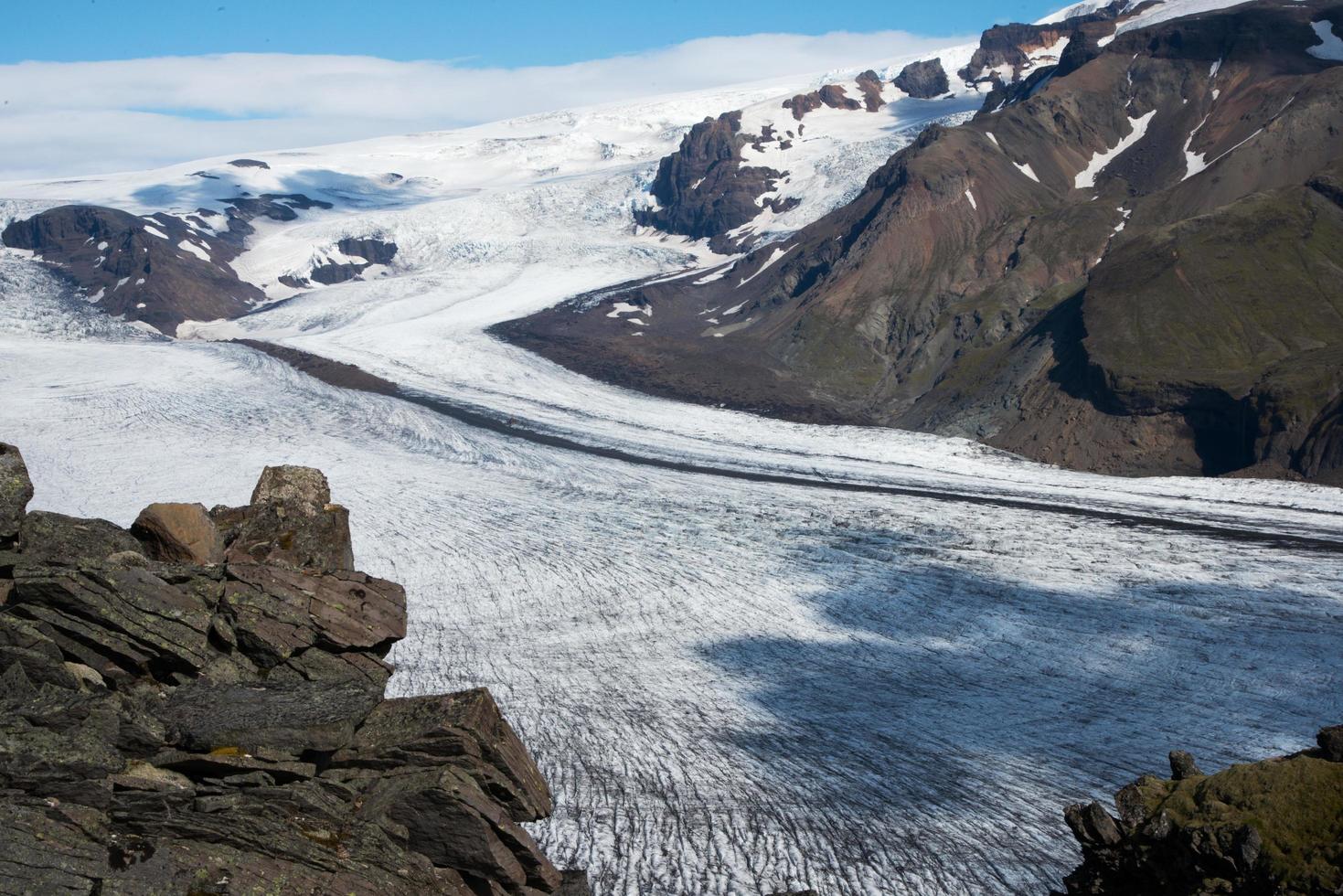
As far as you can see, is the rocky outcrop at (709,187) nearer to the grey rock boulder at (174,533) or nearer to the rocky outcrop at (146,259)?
the rocky outcrop at (146,259)

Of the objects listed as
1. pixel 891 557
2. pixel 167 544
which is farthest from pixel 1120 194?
pixel 167 544

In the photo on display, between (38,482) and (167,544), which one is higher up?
(167,544)

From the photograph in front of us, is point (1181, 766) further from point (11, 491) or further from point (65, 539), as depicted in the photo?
point (11, 491)

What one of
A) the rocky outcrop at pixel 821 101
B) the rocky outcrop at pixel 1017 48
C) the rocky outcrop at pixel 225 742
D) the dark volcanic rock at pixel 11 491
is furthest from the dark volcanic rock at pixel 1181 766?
the rocky outcrop at pixel 1017 48

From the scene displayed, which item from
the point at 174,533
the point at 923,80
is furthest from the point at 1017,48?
the point at 174,533

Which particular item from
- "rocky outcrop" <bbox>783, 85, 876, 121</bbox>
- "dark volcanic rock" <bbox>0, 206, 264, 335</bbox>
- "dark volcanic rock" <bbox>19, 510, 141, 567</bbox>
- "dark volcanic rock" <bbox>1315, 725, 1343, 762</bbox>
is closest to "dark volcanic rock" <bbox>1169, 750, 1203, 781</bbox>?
"dark volcanic rock" <bbox>1315, 725, 1343, 762</bbox>

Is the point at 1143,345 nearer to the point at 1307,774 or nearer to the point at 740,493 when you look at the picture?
the point at 740,493
